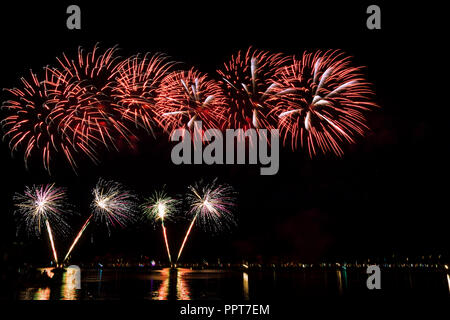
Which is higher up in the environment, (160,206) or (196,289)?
(160,206)

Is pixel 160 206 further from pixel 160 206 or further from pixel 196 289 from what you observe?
pixel 196 289

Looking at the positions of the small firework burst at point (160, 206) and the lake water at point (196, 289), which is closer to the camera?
the lake water at point (196, 289)

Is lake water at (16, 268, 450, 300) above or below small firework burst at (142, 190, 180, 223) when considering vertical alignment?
below

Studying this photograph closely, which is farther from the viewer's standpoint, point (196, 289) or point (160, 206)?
point (160, 206)

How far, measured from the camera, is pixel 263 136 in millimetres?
16281

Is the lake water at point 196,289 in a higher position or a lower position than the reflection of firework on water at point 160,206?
lower

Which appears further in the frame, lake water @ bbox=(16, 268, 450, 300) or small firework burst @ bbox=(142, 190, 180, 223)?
small firework burst @ bbox=(142, 190, 180, 223)

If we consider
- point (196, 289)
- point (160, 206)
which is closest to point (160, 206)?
point (160, 206)

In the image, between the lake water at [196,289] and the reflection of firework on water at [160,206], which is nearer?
the lake water at [196,289]

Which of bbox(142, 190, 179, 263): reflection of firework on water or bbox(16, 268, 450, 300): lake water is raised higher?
bbox(142, 190, 179, 263): reflection of firework on water

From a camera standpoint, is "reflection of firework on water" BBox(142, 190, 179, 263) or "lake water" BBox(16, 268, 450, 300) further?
"reflection of firework on water" BBox(142, 190, 179, 263)
